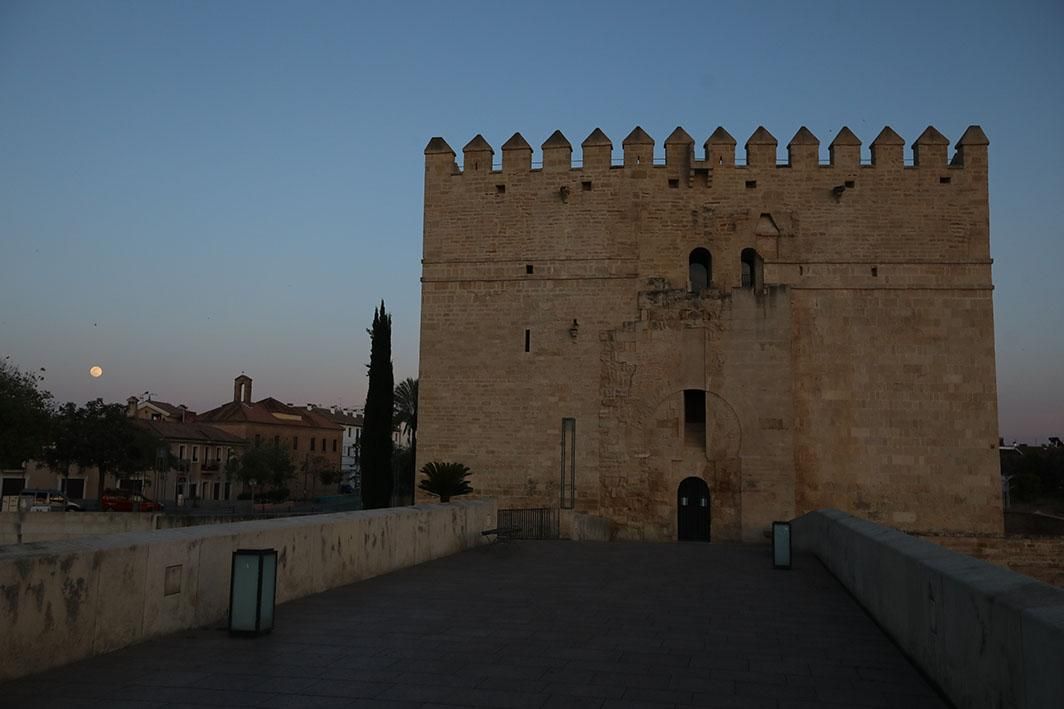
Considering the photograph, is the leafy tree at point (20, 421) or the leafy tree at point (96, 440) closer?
the leafy tree at point (20, 421)

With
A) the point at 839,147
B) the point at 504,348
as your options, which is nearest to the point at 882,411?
the point at 839,147

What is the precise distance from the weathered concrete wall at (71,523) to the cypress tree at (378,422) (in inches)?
176

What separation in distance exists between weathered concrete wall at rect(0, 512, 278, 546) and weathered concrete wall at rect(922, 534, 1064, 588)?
49.2 feet

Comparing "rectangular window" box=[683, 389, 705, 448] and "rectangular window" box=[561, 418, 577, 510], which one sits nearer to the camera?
"rectangular window" box=[683, 389, 705, 448]

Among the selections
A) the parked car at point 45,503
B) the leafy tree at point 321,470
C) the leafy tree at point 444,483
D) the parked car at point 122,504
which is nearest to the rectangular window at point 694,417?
the leafy tree at point 444,483

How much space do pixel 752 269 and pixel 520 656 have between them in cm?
1741

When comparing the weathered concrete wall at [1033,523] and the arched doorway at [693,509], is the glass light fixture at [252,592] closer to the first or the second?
the arched doorway at [693,509]

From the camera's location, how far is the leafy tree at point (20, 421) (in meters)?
26.4

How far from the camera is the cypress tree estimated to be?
24125mm

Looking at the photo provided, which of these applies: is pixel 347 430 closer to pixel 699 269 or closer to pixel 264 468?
pixel 264 468

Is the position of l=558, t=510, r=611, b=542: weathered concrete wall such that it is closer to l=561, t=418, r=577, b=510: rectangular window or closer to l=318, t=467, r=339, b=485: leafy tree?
l=561, t=418, r=577, b=510: rectangular window

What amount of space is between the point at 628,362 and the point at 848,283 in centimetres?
562

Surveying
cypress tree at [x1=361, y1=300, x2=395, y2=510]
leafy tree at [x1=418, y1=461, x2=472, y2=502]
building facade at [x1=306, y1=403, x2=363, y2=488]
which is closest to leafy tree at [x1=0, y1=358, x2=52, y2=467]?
cypress tree at [x1=361, y1=300, x2=395, y2=510]

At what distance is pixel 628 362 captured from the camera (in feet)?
67.5
